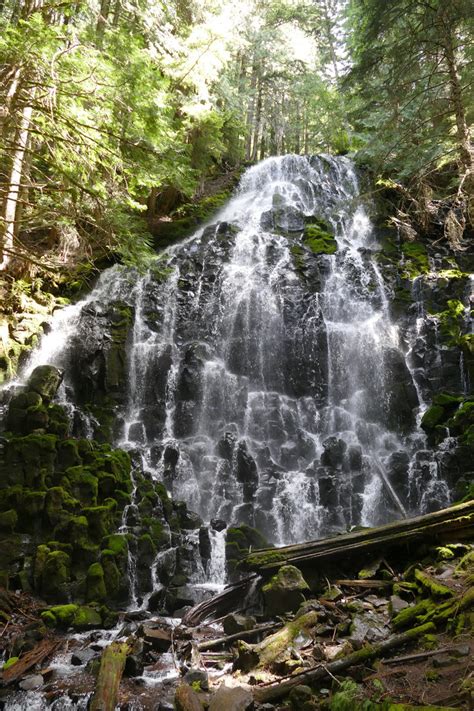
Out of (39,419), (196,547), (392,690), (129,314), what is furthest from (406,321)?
(392,690)

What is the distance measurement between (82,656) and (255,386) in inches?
384

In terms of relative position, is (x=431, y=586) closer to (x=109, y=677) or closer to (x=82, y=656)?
(x=109, y=677)

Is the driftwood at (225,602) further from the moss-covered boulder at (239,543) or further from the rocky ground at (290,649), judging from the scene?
the moss-covered boulder at (239,543)

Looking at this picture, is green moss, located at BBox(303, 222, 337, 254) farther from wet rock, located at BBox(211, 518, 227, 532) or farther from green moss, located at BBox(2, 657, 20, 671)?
green moss, located at BBox(2, 657, 20, 671)

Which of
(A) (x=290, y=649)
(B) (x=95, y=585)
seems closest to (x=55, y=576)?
(B) (x=95, y=585)

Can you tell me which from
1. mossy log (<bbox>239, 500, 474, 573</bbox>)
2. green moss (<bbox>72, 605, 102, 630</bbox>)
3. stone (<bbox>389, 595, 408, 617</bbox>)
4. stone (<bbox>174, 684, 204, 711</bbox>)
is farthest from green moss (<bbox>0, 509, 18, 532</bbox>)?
stone (<bbox>389, 595, 408, 617</bbox>)

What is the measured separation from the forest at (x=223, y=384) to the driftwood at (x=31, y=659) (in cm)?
4

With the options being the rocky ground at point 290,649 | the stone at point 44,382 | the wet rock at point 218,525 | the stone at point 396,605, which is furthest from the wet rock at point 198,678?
the stone at point 44,382

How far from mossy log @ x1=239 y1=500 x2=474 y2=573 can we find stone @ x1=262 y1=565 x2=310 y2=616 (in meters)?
0.34

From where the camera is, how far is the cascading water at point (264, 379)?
1216 cm

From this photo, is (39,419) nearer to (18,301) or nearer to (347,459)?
(18,301)

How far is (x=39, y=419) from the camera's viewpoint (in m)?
10.5

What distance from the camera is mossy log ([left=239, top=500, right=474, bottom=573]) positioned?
6.03m

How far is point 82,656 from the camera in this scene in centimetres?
596
